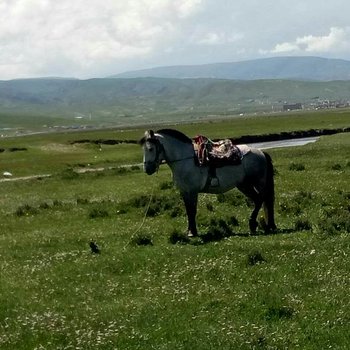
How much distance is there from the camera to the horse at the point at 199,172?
2297 cm

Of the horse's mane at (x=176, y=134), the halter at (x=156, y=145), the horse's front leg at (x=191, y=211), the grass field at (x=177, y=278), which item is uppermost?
the horse's mane at (x=176, y=134)

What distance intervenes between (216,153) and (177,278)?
24.5 ft

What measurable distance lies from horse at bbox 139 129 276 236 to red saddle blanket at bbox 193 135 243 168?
176 mm

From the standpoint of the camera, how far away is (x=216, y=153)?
23.2m

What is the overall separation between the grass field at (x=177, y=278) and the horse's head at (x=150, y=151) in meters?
2.44

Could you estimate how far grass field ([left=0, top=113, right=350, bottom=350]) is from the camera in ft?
42.2

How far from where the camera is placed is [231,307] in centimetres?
1412

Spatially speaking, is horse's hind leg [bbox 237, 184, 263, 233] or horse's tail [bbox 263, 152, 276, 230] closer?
horse's hind leg [bbox 237, 184, 263, 233]

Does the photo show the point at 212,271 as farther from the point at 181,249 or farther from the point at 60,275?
the point at 60,275

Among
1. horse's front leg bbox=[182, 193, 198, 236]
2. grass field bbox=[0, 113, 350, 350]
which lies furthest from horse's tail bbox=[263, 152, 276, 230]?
horse's front leg bbox=[182, 193, 198, 236]

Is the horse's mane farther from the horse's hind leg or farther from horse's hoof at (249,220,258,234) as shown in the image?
horse's hoof at (249,220,258,234)

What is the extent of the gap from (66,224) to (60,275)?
10795mm

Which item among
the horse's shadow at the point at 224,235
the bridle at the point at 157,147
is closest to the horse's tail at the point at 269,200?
the horse's shadow at the point at 224,235

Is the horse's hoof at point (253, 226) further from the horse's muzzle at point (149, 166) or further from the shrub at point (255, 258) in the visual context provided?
the shrub at point (255, 258)
